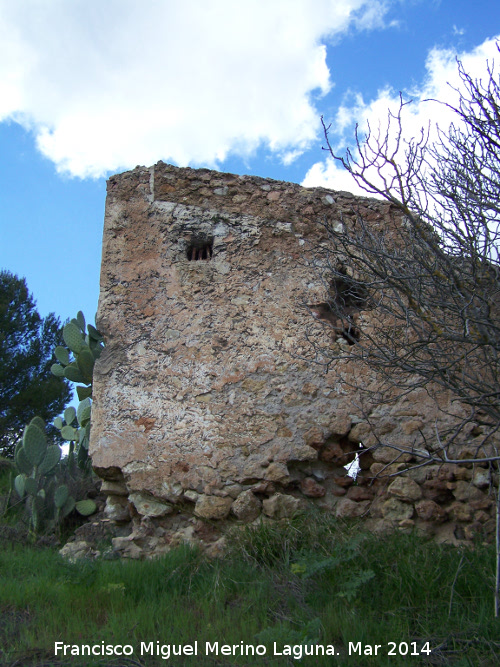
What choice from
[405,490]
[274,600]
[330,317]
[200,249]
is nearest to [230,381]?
[330,317]

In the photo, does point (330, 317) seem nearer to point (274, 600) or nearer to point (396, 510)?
point (396, 510)

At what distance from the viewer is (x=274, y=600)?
270cm

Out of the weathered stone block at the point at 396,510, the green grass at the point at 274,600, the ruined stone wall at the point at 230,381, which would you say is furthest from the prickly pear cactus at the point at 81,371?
the weathered stone block at the point at 396,510

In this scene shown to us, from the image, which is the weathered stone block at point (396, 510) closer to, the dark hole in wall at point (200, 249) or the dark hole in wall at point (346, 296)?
the dark hole in wall at point (346, 296)

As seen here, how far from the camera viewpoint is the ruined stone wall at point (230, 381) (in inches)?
142

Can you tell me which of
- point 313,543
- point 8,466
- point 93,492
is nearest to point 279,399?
point 313,543

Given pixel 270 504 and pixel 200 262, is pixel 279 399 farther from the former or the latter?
pixel 200 262

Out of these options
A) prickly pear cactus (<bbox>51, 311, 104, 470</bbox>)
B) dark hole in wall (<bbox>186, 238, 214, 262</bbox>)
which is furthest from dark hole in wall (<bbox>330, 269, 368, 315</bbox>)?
prickly pear cactus (<bbox>51, 311, 104, 470</bbox>)

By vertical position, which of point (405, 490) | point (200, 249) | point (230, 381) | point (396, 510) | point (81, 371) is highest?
point (200, 249)

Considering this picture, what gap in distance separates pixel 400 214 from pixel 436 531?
8.05ft

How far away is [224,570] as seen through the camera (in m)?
3.06

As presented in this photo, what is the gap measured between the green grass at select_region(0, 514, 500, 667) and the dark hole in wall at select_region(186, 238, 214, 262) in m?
2.03

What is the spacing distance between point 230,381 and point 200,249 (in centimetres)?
112

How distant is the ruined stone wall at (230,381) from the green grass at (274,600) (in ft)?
1.13
